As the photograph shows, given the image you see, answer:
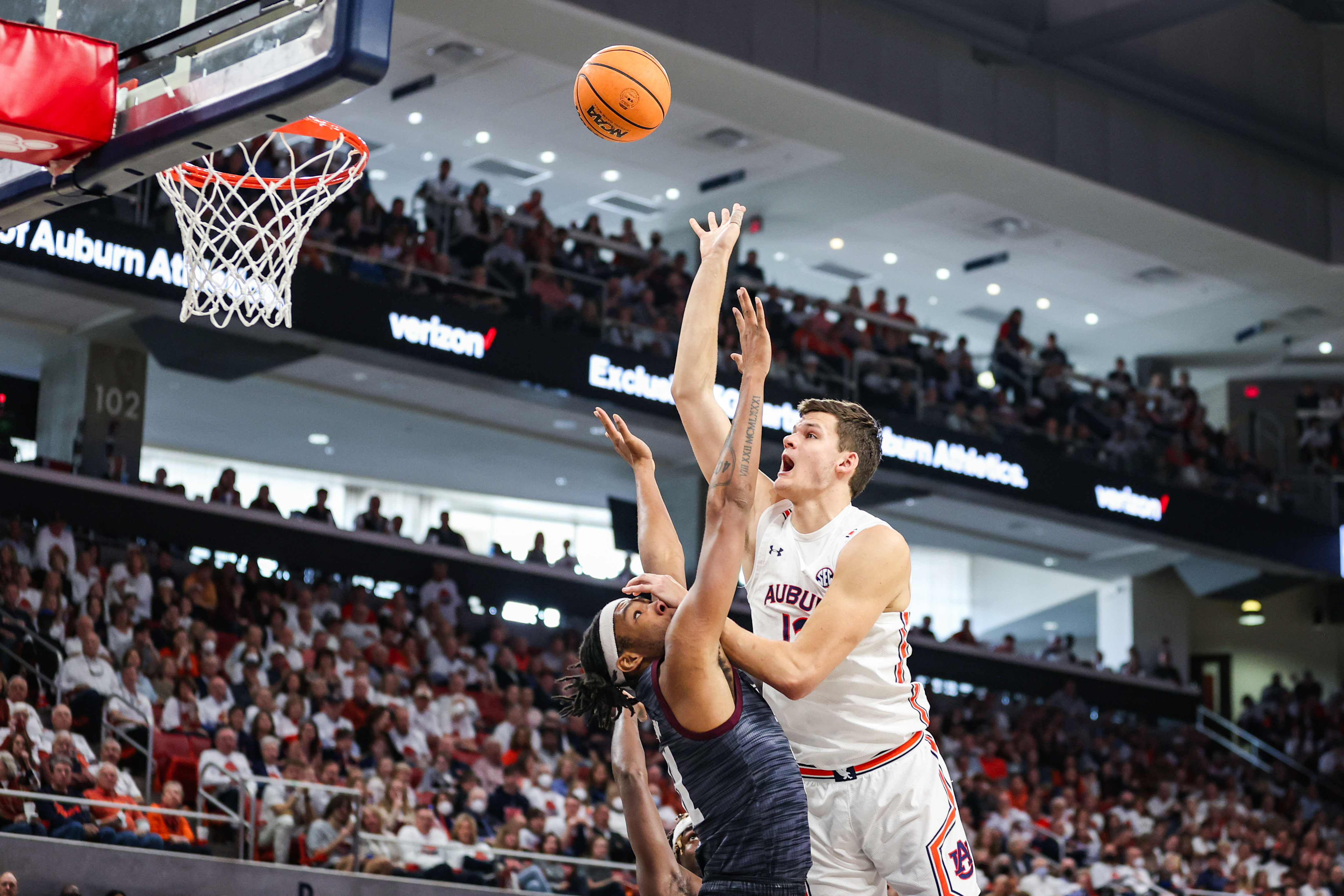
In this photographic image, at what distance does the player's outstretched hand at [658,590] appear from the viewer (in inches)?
163

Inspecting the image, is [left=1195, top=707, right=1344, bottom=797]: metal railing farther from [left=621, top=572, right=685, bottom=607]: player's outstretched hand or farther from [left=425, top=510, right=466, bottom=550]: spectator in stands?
[left=621, top=572, right=685, bottom=607]: player's outstretched hand

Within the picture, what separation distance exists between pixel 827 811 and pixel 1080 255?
841 inches

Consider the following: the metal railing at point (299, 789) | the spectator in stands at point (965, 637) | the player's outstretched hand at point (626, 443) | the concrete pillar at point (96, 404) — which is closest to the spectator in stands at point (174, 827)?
the metal railing at point (299, 789)

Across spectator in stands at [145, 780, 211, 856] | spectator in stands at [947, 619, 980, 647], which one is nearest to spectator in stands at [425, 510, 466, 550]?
spectator in stands at [145, 780, 211, 856]

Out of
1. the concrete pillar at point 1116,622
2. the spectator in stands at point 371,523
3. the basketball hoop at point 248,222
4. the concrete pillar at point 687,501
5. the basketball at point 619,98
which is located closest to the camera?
the basketball at point 619,98

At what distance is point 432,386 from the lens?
19.5m

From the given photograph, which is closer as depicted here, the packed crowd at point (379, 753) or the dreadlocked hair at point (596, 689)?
the dreadlocked hair at point (596, 689)

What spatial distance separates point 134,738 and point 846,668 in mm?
8880

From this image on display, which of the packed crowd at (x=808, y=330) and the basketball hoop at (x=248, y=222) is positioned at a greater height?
the packed crowd at (x=808, y=330)

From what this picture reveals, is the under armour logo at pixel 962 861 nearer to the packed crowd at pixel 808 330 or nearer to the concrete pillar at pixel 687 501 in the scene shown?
the packed crowd at pixel 808 330

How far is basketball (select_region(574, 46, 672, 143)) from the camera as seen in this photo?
6766mm

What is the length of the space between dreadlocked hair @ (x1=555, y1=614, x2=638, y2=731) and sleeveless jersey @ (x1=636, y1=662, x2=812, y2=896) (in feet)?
0.29

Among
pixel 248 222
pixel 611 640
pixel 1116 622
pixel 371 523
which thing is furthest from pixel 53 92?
pixel 1116 622

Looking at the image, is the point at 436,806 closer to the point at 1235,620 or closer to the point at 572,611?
the point at 572,611
